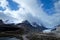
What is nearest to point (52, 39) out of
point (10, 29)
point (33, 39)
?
point (33, 39)

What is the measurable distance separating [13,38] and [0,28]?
211 inches

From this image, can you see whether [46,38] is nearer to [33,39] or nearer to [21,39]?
[33,39]

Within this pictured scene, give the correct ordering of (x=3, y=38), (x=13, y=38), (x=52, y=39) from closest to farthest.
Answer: (x=52, y=39), (x=3, y=38), (x=13, y=38)

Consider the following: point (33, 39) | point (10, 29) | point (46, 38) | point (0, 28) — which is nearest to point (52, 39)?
point (46, 38)

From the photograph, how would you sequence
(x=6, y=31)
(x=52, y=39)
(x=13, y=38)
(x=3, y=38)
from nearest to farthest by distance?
1. (x=52, y=39)
2. (x=6, y=31)
3. (x=3, y=38)
4. (x=13, y=38)

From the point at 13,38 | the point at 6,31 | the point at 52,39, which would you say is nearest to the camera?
the point at 52,39

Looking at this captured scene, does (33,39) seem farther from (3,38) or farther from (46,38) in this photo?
(3,38)

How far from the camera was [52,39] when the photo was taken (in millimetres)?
24984

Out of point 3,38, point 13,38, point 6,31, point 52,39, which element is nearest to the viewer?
point 52,39

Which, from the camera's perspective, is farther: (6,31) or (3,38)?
(3,38)

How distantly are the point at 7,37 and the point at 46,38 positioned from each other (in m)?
9.12

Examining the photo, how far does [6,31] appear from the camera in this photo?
26859mm

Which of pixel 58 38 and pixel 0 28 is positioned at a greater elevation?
A: pixel 0 28

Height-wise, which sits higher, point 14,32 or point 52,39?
point 14,32
